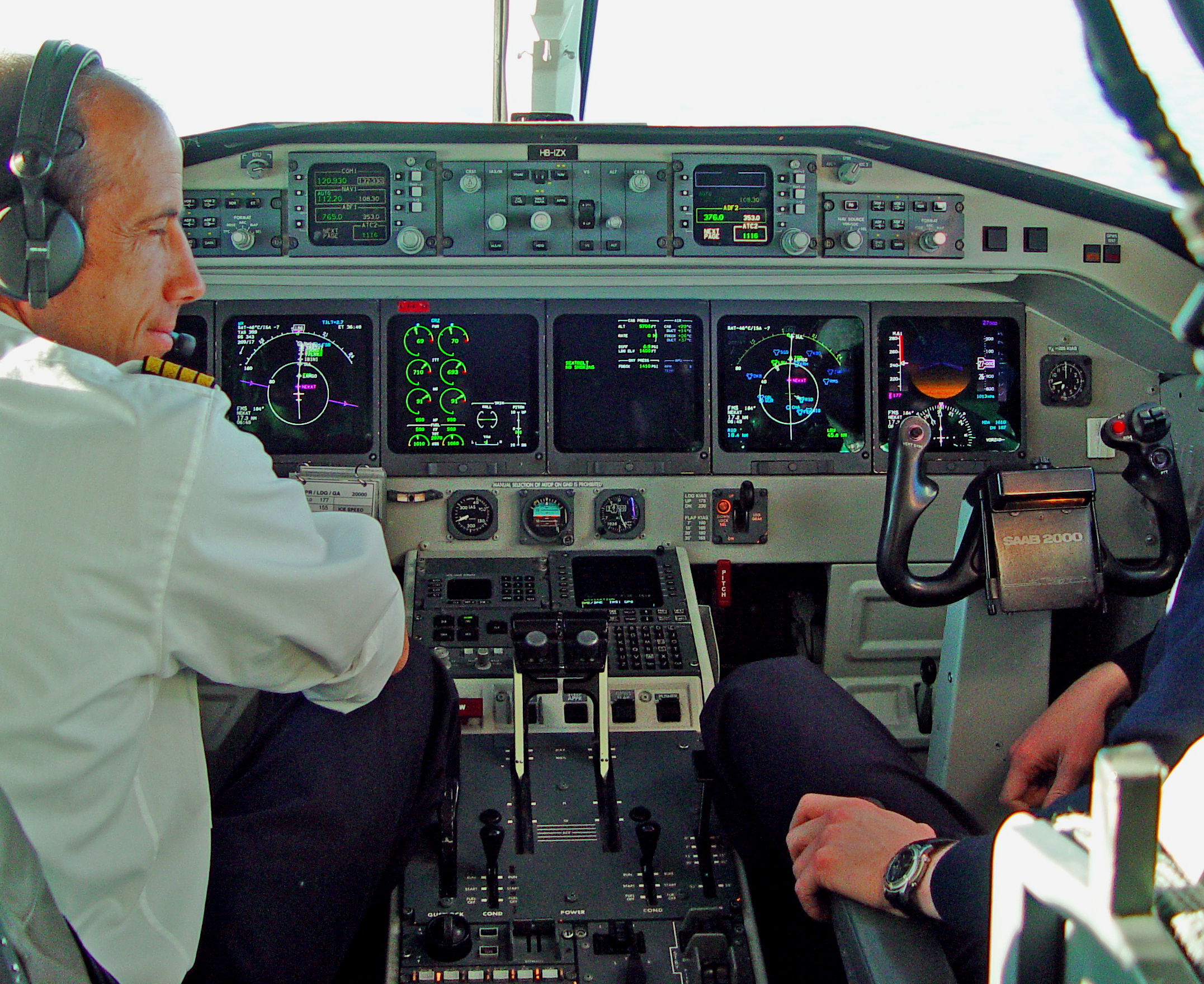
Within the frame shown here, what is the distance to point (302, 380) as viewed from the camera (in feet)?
8.33

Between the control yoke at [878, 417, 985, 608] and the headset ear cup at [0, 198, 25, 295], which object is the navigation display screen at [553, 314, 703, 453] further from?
the headset ear cup at [0, 198, 25, 295]

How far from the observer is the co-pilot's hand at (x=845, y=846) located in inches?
44.0

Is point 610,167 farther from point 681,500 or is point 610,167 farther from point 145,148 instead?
point 145,148

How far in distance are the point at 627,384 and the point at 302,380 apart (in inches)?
29.2

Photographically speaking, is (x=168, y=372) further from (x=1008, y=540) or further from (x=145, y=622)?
(x=1008, y=540)

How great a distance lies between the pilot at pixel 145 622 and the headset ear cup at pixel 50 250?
0.5 inches

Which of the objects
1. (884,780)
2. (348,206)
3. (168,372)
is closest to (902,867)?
(884,780)

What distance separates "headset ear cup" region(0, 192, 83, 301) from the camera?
1019 mm

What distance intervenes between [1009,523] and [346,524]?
1183mm

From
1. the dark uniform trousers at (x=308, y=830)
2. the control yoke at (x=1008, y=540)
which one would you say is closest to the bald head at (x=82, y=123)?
the dark uniform trousers at (x=308, y=830)

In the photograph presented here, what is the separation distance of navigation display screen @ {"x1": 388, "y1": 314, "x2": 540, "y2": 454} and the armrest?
63.1 inches

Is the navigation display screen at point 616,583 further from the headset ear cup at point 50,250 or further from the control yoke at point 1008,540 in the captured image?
the headset ear cup at point 50,250

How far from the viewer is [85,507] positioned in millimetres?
906

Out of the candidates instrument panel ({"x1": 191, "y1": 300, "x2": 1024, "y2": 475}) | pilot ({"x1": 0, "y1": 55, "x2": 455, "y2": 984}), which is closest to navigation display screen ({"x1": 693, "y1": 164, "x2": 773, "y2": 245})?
instrument panel ({"x1": 191, "y1": 300, "x2": 1024, "y2": 475})
